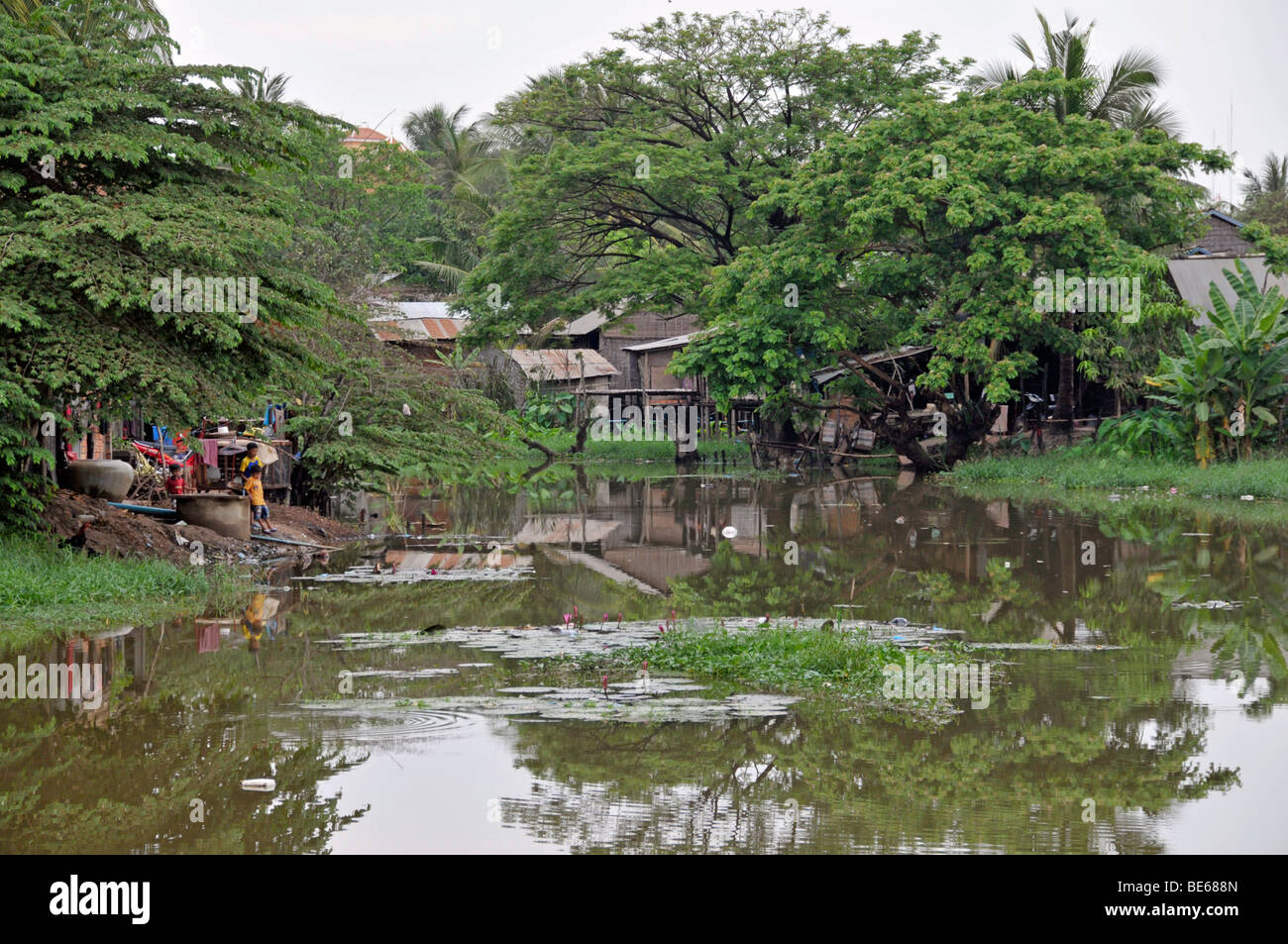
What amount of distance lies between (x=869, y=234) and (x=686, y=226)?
9789 mm

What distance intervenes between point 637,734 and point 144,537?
827 centimetres

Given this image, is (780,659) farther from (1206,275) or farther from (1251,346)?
(1206,275)

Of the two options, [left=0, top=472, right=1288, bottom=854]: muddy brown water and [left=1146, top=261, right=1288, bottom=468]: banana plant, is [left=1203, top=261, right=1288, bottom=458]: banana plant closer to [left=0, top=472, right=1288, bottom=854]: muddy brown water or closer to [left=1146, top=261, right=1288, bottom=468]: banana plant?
[left=1146, top=261, right=1288, bottom=468]: banana plant

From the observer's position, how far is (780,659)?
885 cm

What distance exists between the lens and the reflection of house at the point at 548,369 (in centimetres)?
4550

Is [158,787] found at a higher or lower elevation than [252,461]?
lower

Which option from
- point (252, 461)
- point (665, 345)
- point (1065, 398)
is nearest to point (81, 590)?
point (252, 461)

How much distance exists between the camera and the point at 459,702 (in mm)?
8031

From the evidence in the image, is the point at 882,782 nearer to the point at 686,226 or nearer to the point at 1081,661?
the point at 1081,661

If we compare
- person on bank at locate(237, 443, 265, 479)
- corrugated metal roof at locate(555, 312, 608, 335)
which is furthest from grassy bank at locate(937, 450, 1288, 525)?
corrugated metal roof at locate(555, 312, 608, 335)

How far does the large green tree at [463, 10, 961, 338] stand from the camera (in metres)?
30.9

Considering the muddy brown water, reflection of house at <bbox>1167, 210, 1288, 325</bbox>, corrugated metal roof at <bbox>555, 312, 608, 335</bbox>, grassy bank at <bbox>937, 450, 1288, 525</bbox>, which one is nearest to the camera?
the muddy brown water

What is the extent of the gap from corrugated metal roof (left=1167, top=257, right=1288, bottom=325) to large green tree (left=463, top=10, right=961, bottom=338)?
6902 mm
